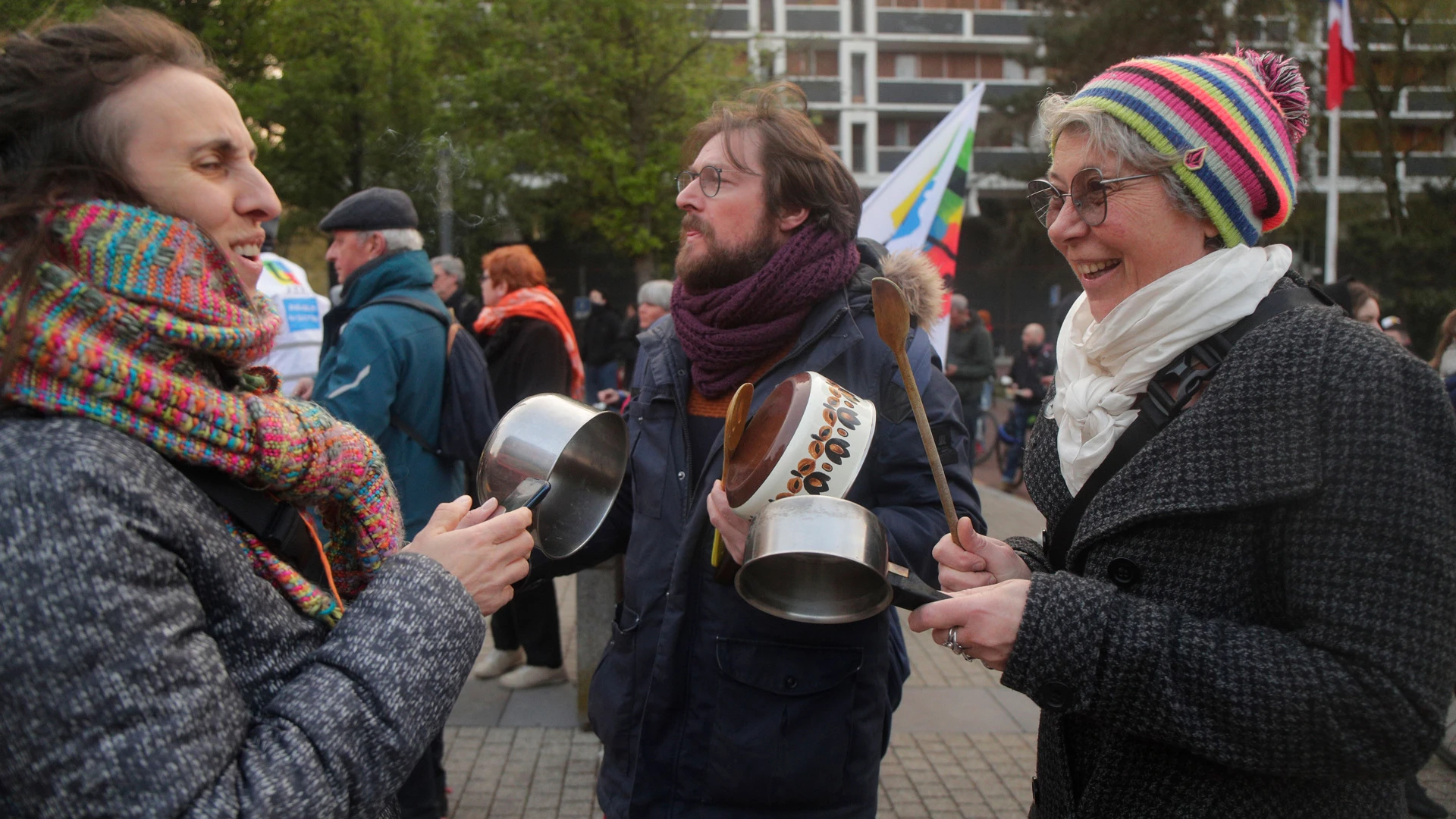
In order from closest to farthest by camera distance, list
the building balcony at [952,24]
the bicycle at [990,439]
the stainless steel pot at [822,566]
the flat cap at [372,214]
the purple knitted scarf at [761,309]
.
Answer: the stainless steel pot at [822,566], the purple knitted scarf at [761,309], the flat cap at [372,214], the bicycle at [990,439], the building balcony at [952,24]

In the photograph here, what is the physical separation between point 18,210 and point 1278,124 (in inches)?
68.5

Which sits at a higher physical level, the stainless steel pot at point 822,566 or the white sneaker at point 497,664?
the stainless steel pot at point 822,566

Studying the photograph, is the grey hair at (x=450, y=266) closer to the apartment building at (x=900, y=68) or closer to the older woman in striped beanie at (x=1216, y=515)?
the older woman in striped beanie at (x=1216, y=515)

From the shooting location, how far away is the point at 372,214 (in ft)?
13.3

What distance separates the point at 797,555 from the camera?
1458 millimetres

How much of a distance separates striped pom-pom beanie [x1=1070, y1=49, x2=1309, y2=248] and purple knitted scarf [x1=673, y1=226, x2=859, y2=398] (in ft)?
2.48

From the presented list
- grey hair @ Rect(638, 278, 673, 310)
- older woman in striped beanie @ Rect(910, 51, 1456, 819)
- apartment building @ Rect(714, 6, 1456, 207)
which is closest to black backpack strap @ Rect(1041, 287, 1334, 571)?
older woman in striped beanie @ Rect(910, 51, 1456, 819)

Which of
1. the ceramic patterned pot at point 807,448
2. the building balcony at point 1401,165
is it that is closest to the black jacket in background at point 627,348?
the ceramic patterned pot at point 807,448

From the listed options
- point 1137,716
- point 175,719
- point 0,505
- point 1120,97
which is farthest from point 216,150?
point 1137,716

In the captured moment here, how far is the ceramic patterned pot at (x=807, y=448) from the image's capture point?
1.67 m

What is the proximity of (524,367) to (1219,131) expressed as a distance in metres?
4.26

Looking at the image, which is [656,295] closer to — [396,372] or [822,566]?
[396,372]

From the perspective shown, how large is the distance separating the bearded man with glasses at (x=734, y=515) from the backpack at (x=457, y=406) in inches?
65.0

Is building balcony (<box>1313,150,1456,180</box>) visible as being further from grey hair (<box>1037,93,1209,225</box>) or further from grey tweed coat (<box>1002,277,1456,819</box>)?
grey tweed coat (<box>1002,277,1456,819</box>)
